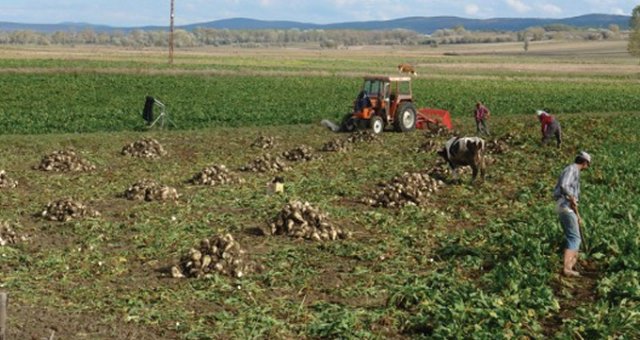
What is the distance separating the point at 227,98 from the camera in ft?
149

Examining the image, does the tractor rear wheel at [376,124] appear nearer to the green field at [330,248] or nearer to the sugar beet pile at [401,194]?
the green field at [330,248]

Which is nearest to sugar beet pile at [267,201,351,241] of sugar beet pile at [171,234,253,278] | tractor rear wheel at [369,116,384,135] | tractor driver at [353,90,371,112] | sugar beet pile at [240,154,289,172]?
sugar beet pile at [171,234,253,278]

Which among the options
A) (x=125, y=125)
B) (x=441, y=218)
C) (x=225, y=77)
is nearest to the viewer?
(x=441, y=218)

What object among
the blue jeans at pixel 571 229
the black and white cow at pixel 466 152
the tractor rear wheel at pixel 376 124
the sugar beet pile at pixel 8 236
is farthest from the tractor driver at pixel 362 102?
the blue jeans at pixel 571 229

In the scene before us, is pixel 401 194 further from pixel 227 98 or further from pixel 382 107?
pixel 227 98

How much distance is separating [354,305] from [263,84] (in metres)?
46.7

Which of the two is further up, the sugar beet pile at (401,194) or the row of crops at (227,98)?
the row of crops at (227,98)

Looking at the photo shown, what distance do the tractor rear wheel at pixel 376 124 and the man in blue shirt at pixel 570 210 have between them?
60.0 feet

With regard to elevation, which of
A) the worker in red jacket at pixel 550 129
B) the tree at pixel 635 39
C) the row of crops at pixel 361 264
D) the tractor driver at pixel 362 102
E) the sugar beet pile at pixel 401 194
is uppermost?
the tree at pixel 635 39

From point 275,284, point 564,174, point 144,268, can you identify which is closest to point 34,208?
point 144,268

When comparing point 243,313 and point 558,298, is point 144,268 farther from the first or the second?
point 558,298

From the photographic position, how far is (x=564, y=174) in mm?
12117

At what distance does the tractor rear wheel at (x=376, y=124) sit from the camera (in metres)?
30.5

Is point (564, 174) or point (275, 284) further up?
point (564, 174)
